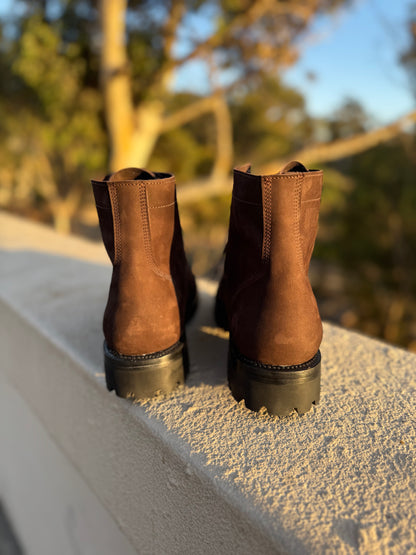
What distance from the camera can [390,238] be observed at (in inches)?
517

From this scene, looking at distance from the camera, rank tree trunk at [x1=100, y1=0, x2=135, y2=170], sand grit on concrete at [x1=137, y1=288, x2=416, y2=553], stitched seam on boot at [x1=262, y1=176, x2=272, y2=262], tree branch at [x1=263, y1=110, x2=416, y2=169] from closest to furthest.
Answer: sand grit on concrete at [x1=137, y1=288, x2=416, y2=553]
stitched seam on boot at [x1=262, y1=176, x2=272, y2=262]
tree trunk at [x1=100, y1=0, x2=135, y2=170]
tree branch at [x1=263, y1=110, x2=416, y2=169]

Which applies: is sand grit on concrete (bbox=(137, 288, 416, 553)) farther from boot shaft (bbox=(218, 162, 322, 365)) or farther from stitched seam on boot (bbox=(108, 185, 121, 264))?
stitched seam on boot (bbox=(108, 185, 121, 264))

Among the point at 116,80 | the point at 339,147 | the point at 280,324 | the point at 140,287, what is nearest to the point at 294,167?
the point at 280,324

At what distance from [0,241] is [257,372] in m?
2.88

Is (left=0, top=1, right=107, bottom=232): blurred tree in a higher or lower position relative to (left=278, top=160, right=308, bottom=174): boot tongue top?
higher

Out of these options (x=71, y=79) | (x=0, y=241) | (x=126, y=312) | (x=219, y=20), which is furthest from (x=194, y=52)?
(x=126, y=312)

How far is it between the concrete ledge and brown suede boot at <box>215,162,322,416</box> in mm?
103

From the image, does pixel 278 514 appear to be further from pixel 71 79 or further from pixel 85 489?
pixel 71 79

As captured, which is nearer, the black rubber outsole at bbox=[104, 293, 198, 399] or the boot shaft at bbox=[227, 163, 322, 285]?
the boot shaft at bbox=[227, 163, 322, 285]

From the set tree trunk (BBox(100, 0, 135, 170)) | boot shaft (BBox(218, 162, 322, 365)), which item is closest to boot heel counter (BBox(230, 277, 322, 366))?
boot shaft (BBox(218, 162, 322, 365))

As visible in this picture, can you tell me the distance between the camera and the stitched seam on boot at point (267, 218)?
86cm

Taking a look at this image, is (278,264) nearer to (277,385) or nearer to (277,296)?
(277,296)

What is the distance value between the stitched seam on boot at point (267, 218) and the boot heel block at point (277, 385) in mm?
267

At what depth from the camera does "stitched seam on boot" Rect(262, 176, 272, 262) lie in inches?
34.0
